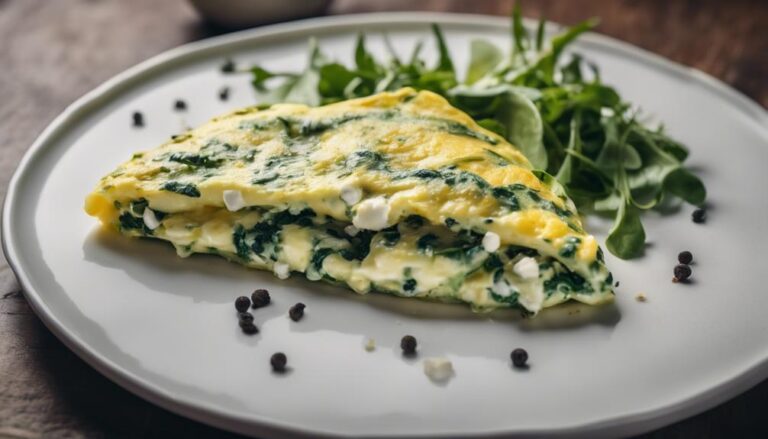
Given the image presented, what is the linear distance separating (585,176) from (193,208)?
68.2 inches

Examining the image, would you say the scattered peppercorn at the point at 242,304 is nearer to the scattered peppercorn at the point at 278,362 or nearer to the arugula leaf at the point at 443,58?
the scattered peppercorn at the point at 278,362

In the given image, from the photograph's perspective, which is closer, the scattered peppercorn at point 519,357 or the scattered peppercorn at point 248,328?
the scattered peppercorn at point 519,357

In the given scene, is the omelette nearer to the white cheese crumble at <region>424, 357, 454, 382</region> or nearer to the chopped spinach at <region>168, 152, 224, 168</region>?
the chopped spinach at <region>168, 152, 224, 168</region>

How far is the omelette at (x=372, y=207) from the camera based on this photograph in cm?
319

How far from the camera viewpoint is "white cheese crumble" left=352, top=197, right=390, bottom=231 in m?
3.25

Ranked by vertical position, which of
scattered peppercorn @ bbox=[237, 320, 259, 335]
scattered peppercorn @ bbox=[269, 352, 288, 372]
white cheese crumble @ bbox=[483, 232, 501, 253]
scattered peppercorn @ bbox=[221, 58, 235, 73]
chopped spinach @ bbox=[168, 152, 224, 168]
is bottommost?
scattered peppercorn @ bbox=[221, 58, 235, 73]

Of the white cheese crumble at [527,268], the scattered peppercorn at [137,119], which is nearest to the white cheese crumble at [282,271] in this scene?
the white cheese crumble at [527,268]

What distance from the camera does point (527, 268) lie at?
3.14 meters

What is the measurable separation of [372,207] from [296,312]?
0.46m

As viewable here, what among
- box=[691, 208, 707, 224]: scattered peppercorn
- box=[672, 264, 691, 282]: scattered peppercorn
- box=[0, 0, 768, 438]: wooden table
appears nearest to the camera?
box=[0, 0, 768, 438]: wooden table

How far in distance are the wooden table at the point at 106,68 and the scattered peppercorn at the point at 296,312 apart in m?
0.49

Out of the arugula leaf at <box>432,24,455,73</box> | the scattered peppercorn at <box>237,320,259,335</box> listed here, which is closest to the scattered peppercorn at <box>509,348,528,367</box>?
the scattered peppercorn at <box>237,320,259,335</box>

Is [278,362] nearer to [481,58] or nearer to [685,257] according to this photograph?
[685,257]

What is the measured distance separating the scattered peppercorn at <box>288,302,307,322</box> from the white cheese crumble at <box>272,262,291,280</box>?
23 cm
